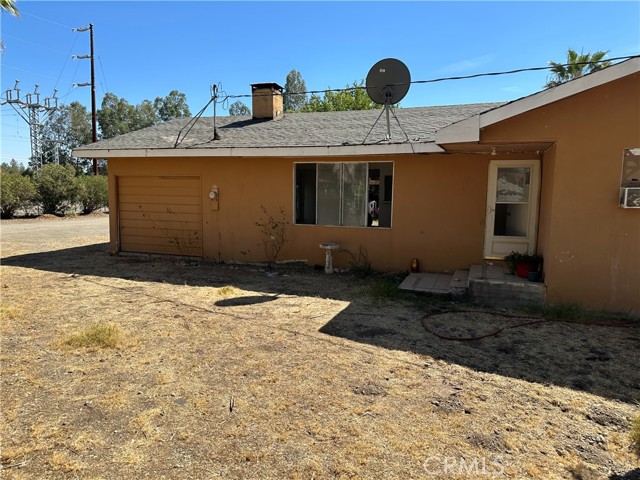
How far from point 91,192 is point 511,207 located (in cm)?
2243

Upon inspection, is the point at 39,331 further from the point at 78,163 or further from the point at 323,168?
the point at 78,163

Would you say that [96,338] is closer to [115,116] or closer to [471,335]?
[471,335]

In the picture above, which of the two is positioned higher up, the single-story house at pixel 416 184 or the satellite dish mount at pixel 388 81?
the satellite dish mount at pixel 388 81

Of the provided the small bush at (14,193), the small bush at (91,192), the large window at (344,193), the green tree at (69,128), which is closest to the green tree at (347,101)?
the small bush at (91,192)

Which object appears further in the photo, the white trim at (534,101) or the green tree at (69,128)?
the green tree at (69,128)

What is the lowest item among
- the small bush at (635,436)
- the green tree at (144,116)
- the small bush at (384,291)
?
the small bush at (635,436)

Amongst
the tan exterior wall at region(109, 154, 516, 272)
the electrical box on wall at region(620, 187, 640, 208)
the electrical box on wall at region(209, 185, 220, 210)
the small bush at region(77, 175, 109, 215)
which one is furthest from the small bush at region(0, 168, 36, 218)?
the electrical box on wall at region(620, 187, 640, 208)

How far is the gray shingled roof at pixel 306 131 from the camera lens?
8.47 m

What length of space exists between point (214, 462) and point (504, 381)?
2.59 meters

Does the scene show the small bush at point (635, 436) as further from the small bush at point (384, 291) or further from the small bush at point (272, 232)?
the small bush at point (272, 232)

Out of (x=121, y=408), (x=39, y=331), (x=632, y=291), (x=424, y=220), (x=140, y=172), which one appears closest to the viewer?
(x=121, y=408)

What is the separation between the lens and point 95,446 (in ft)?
8.94

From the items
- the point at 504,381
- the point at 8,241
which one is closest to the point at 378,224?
the point at 504,381

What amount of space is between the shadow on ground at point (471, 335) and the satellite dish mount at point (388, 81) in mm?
3328
